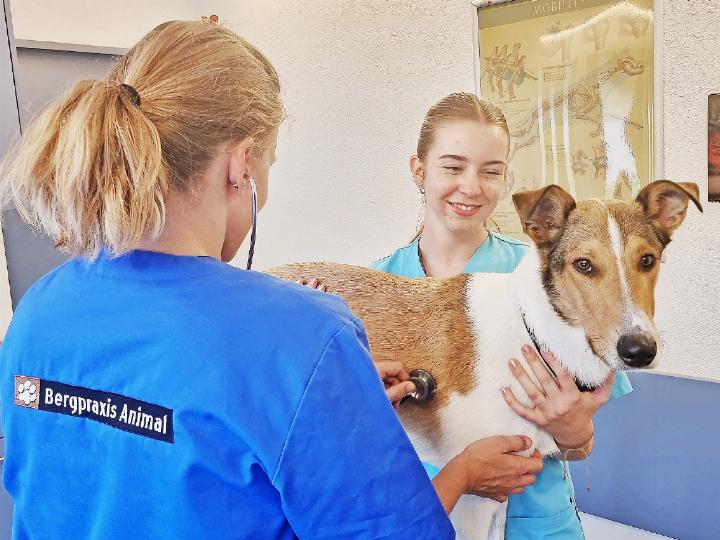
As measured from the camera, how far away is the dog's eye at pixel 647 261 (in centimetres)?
133

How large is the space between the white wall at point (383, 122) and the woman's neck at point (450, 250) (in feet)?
1.21

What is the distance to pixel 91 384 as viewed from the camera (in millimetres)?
915

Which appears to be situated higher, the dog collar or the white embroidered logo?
the white embroidered logo

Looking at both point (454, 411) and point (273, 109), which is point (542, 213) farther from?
point (273, 109)

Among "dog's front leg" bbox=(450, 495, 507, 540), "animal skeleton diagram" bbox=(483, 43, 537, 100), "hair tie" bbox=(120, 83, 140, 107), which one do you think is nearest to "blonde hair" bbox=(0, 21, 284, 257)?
"hair tie" bbox=(120, 83, 140, 107)

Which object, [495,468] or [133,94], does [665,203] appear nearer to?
[495,468]

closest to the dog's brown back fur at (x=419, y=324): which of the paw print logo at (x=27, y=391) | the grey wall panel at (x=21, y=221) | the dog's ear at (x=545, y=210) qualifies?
the dog's ear at (x=545, y=210)

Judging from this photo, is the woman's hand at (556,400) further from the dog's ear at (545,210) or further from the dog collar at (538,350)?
the dog's ear at (545,210)

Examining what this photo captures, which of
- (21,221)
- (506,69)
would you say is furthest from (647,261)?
(21,221)

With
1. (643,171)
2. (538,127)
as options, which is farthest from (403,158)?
(643,171)

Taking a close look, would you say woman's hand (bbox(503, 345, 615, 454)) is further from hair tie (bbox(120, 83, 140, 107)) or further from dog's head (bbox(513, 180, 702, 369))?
hair tie (bbox(120, 83, 140, 107))

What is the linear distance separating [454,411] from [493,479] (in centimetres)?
18

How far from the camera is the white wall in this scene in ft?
5.27

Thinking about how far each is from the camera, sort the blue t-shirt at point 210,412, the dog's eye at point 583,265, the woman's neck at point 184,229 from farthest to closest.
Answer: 1. the dog's eye at point 583,265
2. the woman's neck at point 184,229
3. the blue t-shirt at point 210,412
